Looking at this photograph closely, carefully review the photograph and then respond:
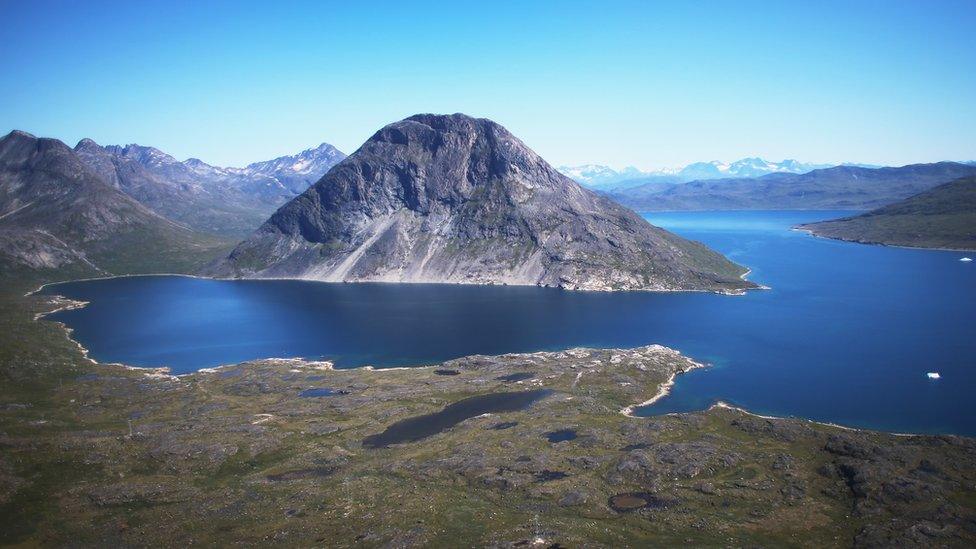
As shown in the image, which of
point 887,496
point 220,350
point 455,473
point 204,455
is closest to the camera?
point 887,496

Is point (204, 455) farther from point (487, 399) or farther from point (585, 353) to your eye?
point (585, 353)

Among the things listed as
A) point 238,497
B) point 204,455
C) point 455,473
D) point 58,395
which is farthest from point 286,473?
point 58,395

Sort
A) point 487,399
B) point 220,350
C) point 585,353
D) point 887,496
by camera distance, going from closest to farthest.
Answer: point 887,496 < point 487,399 < point 585,353 < point 220,350

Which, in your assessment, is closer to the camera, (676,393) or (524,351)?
(676,393)

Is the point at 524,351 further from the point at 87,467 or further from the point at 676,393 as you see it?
the point at 87,467

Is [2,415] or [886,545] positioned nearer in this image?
[886,545]

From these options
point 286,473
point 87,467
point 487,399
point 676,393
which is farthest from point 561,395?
point 87,467
